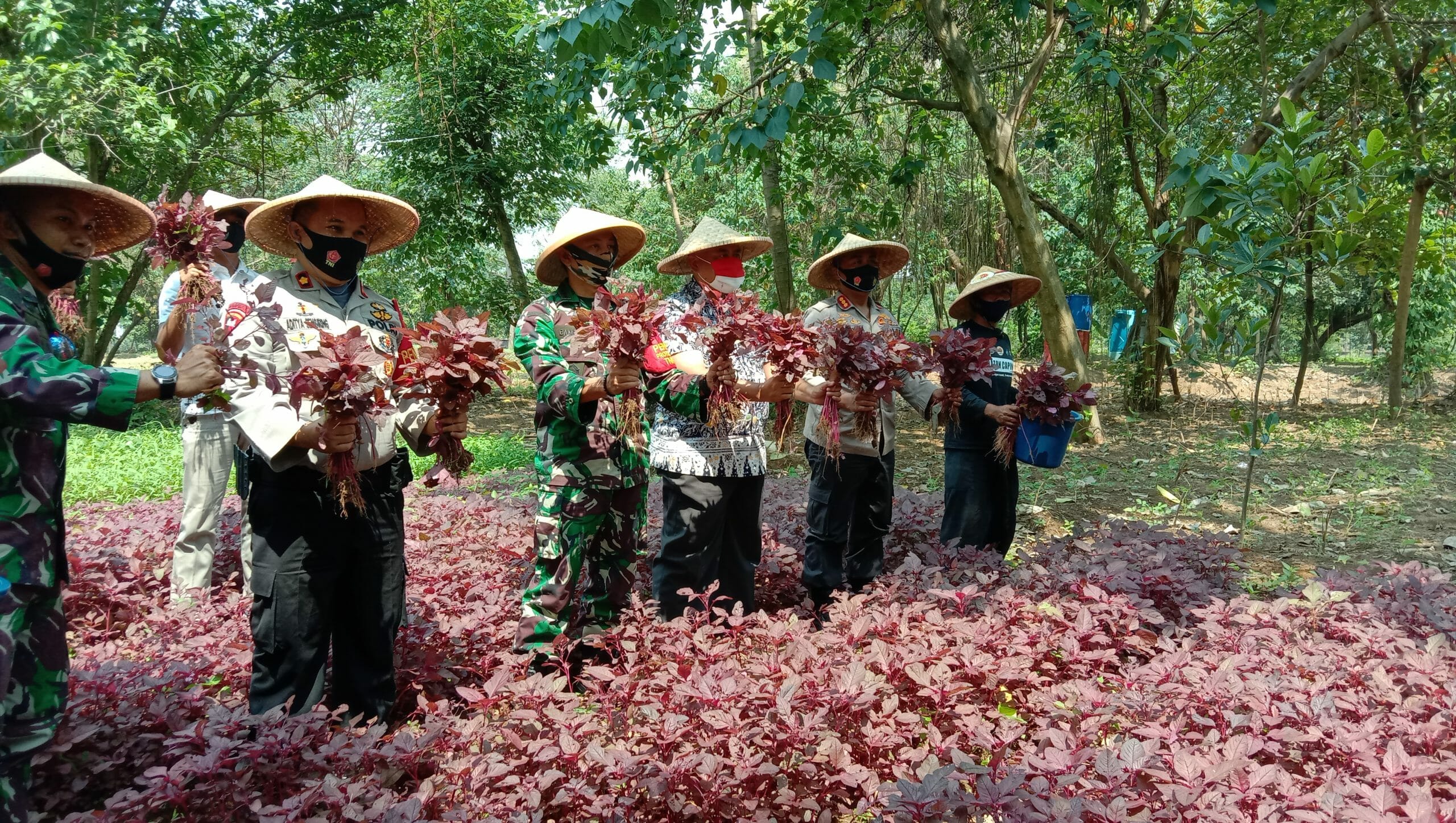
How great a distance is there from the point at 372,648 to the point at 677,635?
109cm

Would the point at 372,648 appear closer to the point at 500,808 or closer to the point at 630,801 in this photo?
the point at 500,808

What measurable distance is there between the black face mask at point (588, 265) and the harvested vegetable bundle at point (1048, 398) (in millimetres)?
2208

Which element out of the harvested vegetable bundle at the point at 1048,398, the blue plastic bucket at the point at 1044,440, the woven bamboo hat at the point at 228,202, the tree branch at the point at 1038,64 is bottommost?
the blue plastic bucket at the point at 1044,440

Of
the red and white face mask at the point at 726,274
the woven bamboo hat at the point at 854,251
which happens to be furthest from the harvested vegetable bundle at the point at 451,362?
the woven bamboo hat at the point at 854,251

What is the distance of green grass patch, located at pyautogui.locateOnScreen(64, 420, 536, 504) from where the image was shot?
794 cm

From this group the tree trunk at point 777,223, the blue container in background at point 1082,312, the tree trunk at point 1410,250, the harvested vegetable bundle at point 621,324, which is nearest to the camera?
the harvested vegetable bundle at point 621,324

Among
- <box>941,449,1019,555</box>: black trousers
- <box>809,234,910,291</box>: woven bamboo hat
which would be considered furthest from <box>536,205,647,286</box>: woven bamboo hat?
<box>941,449,1019,555</box>: black trousers

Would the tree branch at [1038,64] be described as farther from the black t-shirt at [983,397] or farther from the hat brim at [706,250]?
the hat brim at [706,250]

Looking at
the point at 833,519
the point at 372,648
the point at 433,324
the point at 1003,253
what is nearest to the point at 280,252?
the point at 433,324

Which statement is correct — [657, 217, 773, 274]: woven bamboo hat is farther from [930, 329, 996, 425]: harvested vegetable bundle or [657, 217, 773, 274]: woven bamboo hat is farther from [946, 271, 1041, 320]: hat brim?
[946, 271, 1041, 320]: hat brim

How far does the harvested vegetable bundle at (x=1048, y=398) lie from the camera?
13.6ft

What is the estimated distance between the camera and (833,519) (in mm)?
4129

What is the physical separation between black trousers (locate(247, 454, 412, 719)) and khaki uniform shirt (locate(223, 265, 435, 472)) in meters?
0.11

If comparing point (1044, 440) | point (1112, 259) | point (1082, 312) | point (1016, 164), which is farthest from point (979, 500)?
point (1082, 312)
